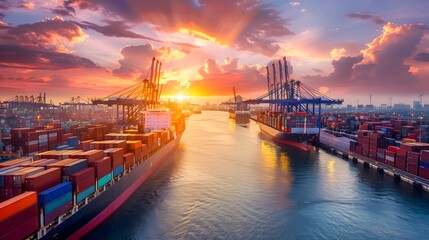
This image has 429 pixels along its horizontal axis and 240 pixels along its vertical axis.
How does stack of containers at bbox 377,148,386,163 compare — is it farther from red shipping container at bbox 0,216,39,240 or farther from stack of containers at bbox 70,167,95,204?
red shipping container at bbox 0,216,39,240

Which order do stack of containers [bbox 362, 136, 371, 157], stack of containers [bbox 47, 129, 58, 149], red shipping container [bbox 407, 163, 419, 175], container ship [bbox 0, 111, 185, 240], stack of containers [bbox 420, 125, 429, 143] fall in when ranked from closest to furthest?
container ship [bbox 0, 111, 185, 240]
red shipping container [bbox 407, 163, 419, 175]
stack of containers [bbox 47, 129, 58, 149]
stack of containers [bbox 362, 136, 371, 157]
stack of containers [bbox 420, 125, 429, 143]

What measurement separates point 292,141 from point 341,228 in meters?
48.7

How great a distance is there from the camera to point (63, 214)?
18.1 meters

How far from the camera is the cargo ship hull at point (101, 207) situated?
18.4m

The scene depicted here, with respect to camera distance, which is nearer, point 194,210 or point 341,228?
point 341,228

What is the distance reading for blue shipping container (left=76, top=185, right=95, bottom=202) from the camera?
1989 centimetres

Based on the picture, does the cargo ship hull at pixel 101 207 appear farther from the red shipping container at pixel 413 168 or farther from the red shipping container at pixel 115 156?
the red shipping container at pixel 413 168

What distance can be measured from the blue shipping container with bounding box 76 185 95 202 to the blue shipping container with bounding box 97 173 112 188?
3.81 ft

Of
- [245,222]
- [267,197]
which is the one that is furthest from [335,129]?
[245,222]

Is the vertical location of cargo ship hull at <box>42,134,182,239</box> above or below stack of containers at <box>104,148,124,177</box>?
below

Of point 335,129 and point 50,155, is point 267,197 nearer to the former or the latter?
point 50,155

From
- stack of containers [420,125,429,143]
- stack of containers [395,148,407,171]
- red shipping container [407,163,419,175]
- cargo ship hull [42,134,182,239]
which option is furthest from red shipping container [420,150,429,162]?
cargo ship hull [42,134,182,239]

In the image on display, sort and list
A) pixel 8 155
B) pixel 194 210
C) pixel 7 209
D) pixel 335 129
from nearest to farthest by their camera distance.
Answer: pixel 7 209
pixel 194 210
pixel 8 155
pixel 335 129

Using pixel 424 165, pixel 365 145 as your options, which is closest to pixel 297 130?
pixel 365 145
